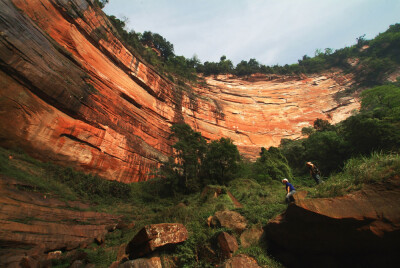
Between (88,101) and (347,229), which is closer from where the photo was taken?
(347,229)

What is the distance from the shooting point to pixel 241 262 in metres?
3.96

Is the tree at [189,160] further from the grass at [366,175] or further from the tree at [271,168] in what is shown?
the grass at [366,175]

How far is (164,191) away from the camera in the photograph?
13.5m

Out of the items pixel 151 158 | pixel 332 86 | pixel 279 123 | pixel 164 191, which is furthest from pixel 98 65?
pixel 332 86

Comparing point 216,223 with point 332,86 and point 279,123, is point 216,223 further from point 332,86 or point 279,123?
point 332,86

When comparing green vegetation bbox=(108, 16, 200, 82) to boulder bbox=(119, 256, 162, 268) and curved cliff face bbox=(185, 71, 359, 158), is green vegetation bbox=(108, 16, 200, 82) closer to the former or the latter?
curved cliff face bbox=(185, 71, 359, 158)

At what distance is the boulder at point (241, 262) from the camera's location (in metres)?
3.87

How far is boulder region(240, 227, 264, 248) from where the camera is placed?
16.2ft

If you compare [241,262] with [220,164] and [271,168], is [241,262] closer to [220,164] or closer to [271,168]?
[220,164]

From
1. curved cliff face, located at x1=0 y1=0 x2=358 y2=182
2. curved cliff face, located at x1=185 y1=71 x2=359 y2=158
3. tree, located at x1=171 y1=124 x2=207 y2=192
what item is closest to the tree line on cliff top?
curved cliff face, located at x1=185 y1=71 x2=359 y2=158

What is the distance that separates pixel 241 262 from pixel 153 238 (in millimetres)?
2226

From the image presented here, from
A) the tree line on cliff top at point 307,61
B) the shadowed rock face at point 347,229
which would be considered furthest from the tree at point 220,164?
the tree line on cliff top at point 307,61

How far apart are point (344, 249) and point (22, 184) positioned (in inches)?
375

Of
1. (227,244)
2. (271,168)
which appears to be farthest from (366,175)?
(271,168)
